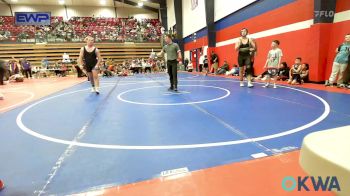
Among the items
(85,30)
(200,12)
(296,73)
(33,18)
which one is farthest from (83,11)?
(296,73)

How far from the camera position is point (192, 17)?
65.4ft

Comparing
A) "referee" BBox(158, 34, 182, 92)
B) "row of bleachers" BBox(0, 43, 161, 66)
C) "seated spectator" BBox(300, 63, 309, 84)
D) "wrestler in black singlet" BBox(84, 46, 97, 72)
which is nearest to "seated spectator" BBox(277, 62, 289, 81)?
"seated spectator" BBox(300, 63, 309, 84)

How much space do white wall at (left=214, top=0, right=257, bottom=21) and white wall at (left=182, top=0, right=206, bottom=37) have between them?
1.92 meters

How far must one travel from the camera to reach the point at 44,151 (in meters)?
2.73

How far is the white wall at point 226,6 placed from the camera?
41.5 feet

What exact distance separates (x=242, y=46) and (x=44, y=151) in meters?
6.27

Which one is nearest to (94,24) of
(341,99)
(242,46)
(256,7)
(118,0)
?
(118,0)

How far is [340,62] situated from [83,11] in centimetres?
2828

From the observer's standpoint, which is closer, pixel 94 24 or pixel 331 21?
pixel 331 21

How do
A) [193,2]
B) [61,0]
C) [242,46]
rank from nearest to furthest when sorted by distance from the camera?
[242,46] < [193,2] < [61,0]

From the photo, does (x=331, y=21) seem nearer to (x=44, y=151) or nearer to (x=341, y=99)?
(x=341, y=99)

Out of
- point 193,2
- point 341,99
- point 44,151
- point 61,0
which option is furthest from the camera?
point 61,0

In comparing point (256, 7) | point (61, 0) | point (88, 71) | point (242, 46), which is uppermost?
point (61, 0)

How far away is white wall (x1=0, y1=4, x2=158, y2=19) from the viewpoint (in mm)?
26000
